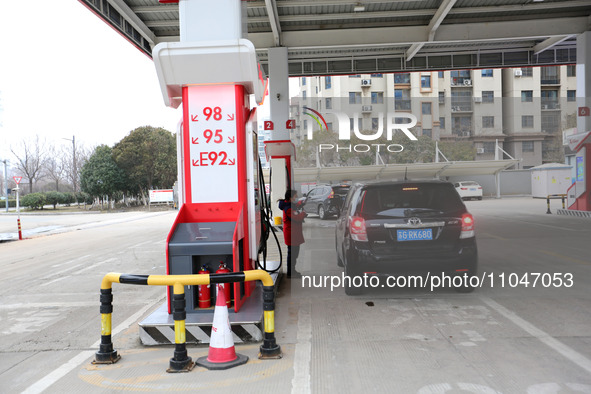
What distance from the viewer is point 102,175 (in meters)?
42.0

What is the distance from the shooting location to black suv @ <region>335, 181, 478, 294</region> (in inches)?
239

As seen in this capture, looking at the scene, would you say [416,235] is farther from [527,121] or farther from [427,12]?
[427,12]

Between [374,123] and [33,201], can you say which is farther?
[33,201]

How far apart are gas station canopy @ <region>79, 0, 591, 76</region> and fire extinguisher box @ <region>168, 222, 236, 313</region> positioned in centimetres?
1018

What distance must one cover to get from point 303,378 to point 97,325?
124 inches

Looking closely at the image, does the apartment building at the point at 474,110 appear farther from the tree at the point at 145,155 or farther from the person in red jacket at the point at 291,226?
the tree at the point at 145,155

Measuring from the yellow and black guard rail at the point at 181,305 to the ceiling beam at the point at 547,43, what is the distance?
18653mm

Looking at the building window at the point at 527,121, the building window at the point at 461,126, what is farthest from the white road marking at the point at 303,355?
the building window at the point at 527,121

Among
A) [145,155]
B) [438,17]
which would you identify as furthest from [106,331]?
[145,155]

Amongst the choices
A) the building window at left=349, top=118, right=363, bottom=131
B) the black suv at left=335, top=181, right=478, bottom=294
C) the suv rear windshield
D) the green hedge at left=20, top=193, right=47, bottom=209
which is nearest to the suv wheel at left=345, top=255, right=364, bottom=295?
the black suv at left=335, top=181, right=478, bottom=294

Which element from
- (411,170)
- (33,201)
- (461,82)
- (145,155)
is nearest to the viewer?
(411,170)

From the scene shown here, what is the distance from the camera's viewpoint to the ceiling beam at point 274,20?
1387cm

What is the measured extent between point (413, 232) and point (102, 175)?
4077 centimetres

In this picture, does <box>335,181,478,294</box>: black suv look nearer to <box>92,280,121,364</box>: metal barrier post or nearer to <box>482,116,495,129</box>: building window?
<box>92,280,121,364</box>: metal barrier post
